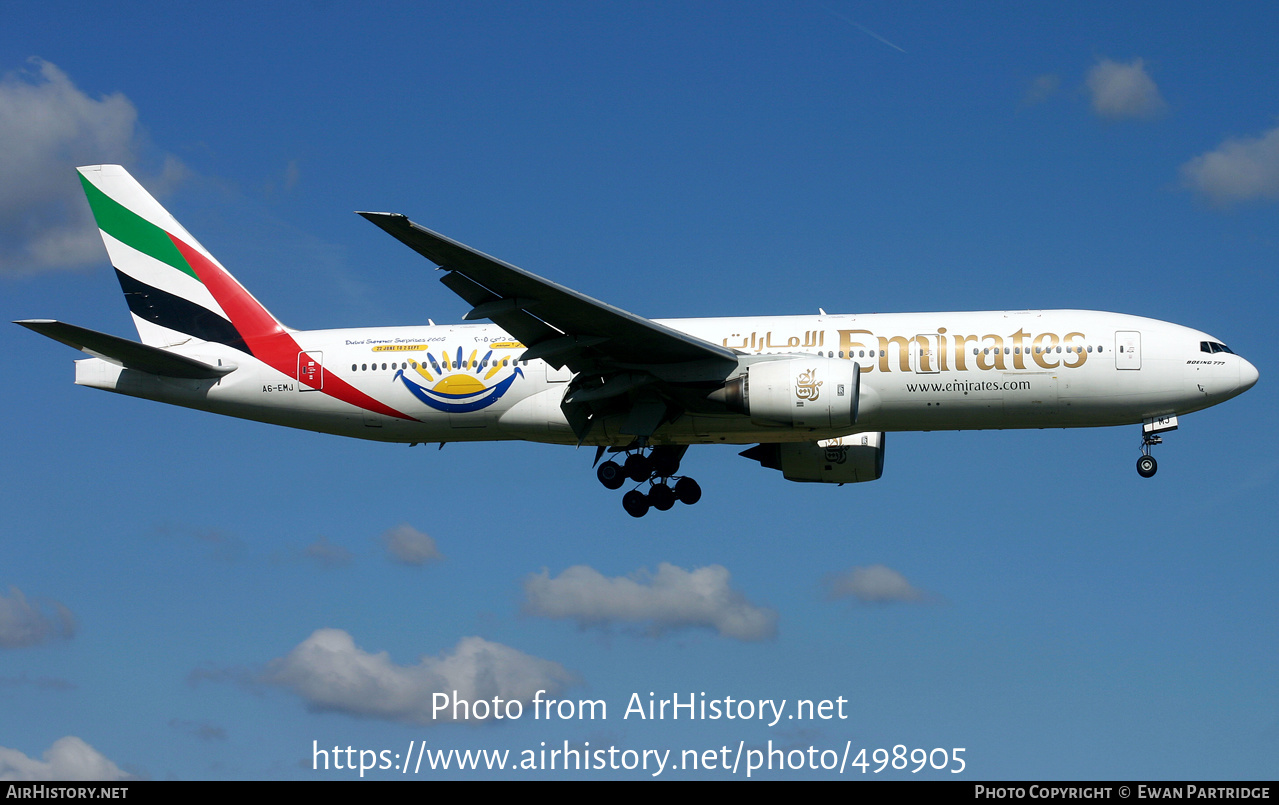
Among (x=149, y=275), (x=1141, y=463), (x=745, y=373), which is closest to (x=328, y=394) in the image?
(x=149, y=275)

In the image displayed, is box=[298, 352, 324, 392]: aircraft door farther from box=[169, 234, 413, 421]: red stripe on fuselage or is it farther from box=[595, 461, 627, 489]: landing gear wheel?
box=[595, 461, 627, 489]: landing gear wheel

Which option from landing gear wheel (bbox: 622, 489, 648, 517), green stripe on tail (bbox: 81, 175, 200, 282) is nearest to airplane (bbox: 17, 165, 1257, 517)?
landing gear wheel (bbox: 622, 489, 648, 517)

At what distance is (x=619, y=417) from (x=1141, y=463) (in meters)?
11.3

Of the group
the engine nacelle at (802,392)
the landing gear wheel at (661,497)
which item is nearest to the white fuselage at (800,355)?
the engine nacelle at (802,392)

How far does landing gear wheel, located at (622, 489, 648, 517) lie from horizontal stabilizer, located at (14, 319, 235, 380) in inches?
387

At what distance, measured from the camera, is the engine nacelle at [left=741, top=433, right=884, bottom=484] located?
31.2 meters

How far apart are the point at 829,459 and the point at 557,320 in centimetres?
887

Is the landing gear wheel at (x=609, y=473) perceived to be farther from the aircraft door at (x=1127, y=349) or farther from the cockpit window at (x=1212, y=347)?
the cockpit window at (x=1212, y=347)

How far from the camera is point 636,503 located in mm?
30234

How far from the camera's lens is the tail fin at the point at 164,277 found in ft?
102

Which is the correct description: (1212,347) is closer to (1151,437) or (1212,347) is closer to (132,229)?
(1151,437)
